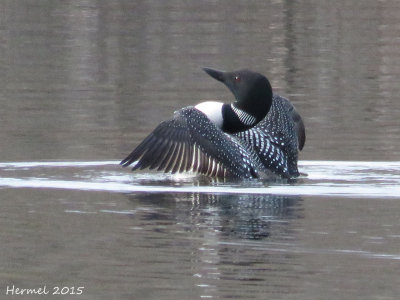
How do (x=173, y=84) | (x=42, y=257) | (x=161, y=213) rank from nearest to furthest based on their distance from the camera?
1. (x=42, y=257)
2. (x=161, y=213)
3. (x=173, y=84)

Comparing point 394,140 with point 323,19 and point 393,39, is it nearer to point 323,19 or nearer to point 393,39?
point 393,39

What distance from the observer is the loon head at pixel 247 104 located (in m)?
9.77

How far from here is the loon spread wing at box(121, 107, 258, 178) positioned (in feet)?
30.9

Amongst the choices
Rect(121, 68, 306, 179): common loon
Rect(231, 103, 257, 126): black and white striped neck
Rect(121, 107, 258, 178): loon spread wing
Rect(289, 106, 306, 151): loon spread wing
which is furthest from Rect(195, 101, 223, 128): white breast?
Rect(289, 106, 306, 151): loon spread wing

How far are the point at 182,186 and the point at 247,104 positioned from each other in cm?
94

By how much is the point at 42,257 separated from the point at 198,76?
9.27 meters

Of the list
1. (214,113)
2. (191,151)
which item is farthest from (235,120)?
(191,151)

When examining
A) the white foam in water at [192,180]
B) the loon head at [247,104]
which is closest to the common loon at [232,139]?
the loon head at [247,104]

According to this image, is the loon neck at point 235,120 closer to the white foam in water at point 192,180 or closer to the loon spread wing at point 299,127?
the white foam in water at point 192,180

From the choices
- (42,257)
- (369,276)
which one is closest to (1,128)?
(42,257)

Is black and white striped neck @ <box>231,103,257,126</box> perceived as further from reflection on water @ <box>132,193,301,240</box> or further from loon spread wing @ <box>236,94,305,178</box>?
reflection on water @ <box>132,193,301,240</box>

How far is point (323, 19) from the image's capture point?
2352 cm

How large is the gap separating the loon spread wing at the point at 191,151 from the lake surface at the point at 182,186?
13 cm

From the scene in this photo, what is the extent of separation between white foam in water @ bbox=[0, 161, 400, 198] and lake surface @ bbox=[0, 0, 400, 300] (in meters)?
0.02
